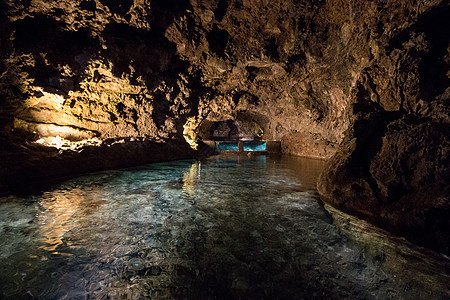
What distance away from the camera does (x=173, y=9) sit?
24.0 feet

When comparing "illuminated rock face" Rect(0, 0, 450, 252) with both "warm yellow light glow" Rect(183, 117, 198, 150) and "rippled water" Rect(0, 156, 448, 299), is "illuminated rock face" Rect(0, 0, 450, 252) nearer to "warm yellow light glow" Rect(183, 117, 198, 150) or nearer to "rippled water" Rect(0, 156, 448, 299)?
"warm yellow light glow" Rect(183, 117, 198, 150)

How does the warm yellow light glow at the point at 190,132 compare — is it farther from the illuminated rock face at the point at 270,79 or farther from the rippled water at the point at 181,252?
the rippled water at the point at 181,252

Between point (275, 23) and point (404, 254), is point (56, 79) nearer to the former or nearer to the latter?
point (275, 23)

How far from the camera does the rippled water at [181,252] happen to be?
59.9 inches

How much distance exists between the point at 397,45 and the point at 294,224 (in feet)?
12.9

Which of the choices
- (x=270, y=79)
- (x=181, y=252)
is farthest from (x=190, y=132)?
(x=181, y=252)

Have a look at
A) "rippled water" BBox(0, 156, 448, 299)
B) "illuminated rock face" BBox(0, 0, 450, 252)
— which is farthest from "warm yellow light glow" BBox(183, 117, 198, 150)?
"rippled water" BBox(0, 156, 448, 299)

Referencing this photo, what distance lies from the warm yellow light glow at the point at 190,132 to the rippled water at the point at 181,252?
8.84 metres

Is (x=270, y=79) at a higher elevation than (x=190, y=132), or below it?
higher

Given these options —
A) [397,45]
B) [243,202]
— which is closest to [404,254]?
[243,202]

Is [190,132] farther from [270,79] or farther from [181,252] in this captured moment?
[181,252]

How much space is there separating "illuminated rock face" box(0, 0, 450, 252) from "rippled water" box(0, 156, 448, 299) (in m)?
1.07

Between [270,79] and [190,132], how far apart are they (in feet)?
19.3

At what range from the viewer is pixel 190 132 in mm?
12984
